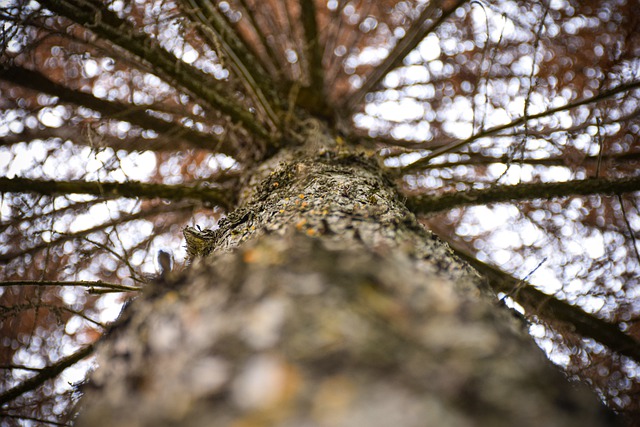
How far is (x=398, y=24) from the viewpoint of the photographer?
14.2ft

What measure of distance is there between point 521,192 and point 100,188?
88.6 inches

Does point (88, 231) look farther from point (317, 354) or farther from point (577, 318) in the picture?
point (577, 318)

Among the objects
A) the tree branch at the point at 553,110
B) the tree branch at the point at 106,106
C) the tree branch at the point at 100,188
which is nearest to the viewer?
the tree branch at the point at 553,110

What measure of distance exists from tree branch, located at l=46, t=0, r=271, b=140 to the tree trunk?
161 cm

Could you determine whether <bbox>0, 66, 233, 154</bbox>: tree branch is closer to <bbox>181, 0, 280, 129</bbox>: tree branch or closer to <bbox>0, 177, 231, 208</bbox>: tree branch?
<bbox>0, 177, 231, 208</bbox>: tree branch

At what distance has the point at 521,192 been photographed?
2.15 metres

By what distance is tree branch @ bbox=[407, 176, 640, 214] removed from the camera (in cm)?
200

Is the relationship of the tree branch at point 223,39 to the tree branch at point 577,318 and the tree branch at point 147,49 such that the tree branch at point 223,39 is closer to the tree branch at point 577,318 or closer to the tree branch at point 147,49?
the tree branch at point 147,49

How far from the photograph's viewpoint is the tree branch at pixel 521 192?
2.00m

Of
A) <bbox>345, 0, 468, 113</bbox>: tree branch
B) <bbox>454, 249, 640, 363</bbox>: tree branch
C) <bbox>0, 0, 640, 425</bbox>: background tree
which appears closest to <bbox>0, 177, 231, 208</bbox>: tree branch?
<bbox>0, 0, 640, 425</bbox>: background tree

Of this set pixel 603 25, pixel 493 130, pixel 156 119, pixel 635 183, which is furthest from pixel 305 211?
pixel 603 25

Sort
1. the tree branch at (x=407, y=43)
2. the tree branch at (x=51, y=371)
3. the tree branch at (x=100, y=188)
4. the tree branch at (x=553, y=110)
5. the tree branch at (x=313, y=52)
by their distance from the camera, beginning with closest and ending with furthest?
1. the tree branch at (x=553, y=110)
2. the tree branch at (x=51, y=371)
3. the tree branch at (x=100, y=188)
4. the tree branch at (x=407, y=43)
5. the tree branch at (x=313, y=52)

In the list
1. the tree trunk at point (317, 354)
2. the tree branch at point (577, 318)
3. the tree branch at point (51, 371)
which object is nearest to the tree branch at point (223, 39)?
the tree trunk at point (317, 354)

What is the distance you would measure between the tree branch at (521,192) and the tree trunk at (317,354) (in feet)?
5.11
